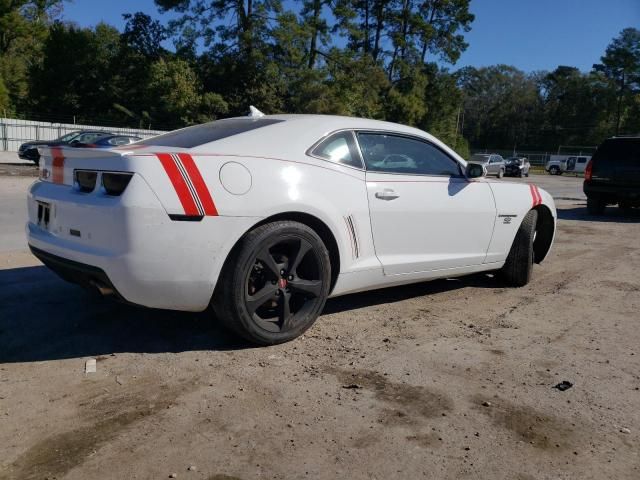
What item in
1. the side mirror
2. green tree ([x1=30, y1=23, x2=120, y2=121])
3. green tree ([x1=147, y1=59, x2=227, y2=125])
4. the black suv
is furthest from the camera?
green tree ([x1=30, y1=23, x2=120, y2=121])

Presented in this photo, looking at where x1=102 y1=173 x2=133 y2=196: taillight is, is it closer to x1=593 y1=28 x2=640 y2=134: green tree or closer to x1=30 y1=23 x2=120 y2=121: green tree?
x1=30 y1=23 x2=120 y2=121: green tree

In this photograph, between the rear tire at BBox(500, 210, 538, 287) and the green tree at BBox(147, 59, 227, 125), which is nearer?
the rear tire at BBox(500, 210, 538, 287)

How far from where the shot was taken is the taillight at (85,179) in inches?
128

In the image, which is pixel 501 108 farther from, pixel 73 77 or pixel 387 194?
pixel 387 194

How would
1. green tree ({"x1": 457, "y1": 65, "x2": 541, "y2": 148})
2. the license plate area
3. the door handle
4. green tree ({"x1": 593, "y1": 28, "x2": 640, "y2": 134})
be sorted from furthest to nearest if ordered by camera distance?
green tree ({"x1": 457, "y1": 65, "x2": 541, "y2": 148}) < green tree ({"x1": 593, "y1": 28, "x2": 640, "y2": 134}) < the door handle < the license plate area

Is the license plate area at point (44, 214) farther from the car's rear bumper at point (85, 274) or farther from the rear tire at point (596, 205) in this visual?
the rear tire at point (596, 205)

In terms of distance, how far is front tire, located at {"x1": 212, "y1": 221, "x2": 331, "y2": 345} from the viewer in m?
3.30

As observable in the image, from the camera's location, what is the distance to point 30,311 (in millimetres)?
4125

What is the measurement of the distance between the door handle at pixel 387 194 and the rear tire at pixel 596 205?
10.1 m

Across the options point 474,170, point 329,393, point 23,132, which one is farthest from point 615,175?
point 23,132

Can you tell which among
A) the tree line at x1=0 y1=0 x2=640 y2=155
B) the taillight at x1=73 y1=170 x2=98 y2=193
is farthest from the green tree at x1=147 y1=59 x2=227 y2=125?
the taillight at x1=73 y1=170 x2=98 y2=193

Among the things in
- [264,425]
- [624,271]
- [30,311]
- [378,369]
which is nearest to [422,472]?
[264,425]

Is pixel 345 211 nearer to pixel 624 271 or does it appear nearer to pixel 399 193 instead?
pixel 399 193

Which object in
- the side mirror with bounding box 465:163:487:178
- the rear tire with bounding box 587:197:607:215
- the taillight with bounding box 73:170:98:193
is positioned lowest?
the rear tire with bounding box 587:197:607:215
